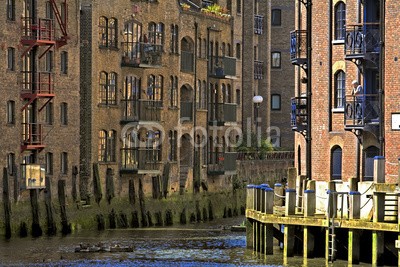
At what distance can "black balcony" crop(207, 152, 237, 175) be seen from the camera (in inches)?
5162

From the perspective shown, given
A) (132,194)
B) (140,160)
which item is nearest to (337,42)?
(132,194)

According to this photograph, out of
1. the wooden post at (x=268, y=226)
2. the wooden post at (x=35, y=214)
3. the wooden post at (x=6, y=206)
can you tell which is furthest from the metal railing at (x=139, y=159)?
the wooden post at (x=268, y=226)

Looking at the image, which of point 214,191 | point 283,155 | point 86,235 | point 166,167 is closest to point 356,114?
point 86,235

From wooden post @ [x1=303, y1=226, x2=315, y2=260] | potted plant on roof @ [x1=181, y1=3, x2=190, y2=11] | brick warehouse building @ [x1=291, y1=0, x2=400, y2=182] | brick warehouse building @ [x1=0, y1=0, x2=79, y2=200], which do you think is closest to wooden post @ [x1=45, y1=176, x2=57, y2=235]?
brick warehouse building @ [x1=0, y1=0, x2=79, y2=200]

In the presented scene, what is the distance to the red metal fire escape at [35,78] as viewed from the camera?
104m

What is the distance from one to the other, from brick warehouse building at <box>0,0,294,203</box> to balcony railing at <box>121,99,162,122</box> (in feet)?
0.19

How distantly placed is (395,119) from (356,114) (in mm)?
2440

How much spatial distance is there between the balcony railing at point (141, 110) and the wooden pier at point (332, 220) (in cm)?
2997

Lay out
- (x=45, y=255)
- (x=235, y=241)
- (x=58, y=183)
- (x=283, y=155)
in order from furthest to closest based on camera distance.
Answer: (x=283, y=155), (x=58, y=183), (x=235, y=241), (x=45, y=255)

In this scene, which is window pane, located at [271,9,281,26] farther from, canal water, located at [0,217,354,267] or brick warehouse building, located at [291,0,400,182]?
brick warehouse building, located at [291,0,400,182]

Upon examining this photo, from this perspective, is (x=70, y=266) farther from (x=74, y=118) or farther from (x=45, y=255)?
(x=74, y=118)

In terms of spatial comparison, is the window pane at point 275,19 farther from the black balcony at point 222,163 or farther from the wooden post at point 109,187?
the wooden post at point 109,187

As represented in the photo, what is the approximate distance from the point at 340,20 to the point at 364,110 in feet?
19.0

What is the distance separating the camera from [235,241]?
9806 cm
